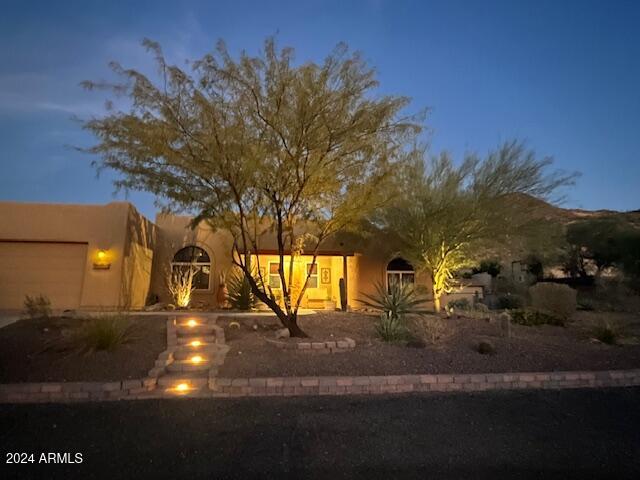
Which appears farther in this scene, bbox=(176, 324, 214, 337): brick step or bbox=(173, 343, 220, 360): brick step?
bbox=(176, 324, 214, 337): brick step

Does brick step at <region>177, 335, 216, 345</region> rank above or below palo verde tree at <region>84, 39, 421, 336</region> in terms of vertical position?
below

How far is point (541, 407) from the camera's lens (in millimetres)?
5840

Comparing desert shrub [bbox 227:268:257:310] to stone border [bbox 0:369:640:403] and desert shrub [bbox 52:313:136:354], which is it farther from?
stone border [bbox 0:369:640:403]

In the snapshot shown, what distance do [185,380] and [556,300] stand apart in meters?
11.0

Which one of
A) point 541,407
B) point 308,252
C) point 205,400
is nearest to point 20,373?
point 205,400

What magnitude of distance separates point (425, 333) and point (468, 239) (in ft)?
18.3

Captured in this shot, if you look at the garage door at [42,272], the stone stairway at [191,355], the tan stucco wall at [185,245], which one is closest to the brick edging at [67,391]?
the stone stairway at [191,355]

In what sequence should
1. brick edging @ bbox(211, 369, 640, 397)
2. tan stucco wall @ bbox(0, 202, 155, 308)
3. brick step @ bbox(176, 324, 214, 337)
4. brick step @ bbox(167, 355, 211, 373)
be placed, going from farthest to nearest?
1. tan stucco wall @ bbox(0, 202, 155, 308)
2. brick step @ bbox(176, 324, 214, 337)
3. brick step @ bbox(167, 355, 211, 373)
4. brick edging @ bbox(211, 369, 640, 397)

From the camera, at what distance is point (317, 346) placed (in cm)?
796

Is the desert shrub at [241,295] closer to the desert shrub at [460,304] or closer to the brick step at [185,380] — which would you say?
the brick step at [185,380]

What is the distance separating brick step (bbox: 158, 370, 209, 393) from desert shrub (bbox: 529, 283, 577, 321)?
10.3 m

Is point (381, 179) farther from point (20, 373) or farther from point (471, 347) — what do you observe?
point (20, 373)

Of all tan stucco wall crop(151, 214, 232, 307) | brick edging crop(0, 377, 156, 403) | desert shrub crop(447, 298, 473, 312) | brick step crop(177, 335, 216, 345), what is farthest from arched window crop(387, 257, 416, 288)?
brick edging crop(0, 377, 156, 403)

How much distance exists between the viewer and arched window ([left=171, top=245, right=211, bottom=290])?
54.9 feet
